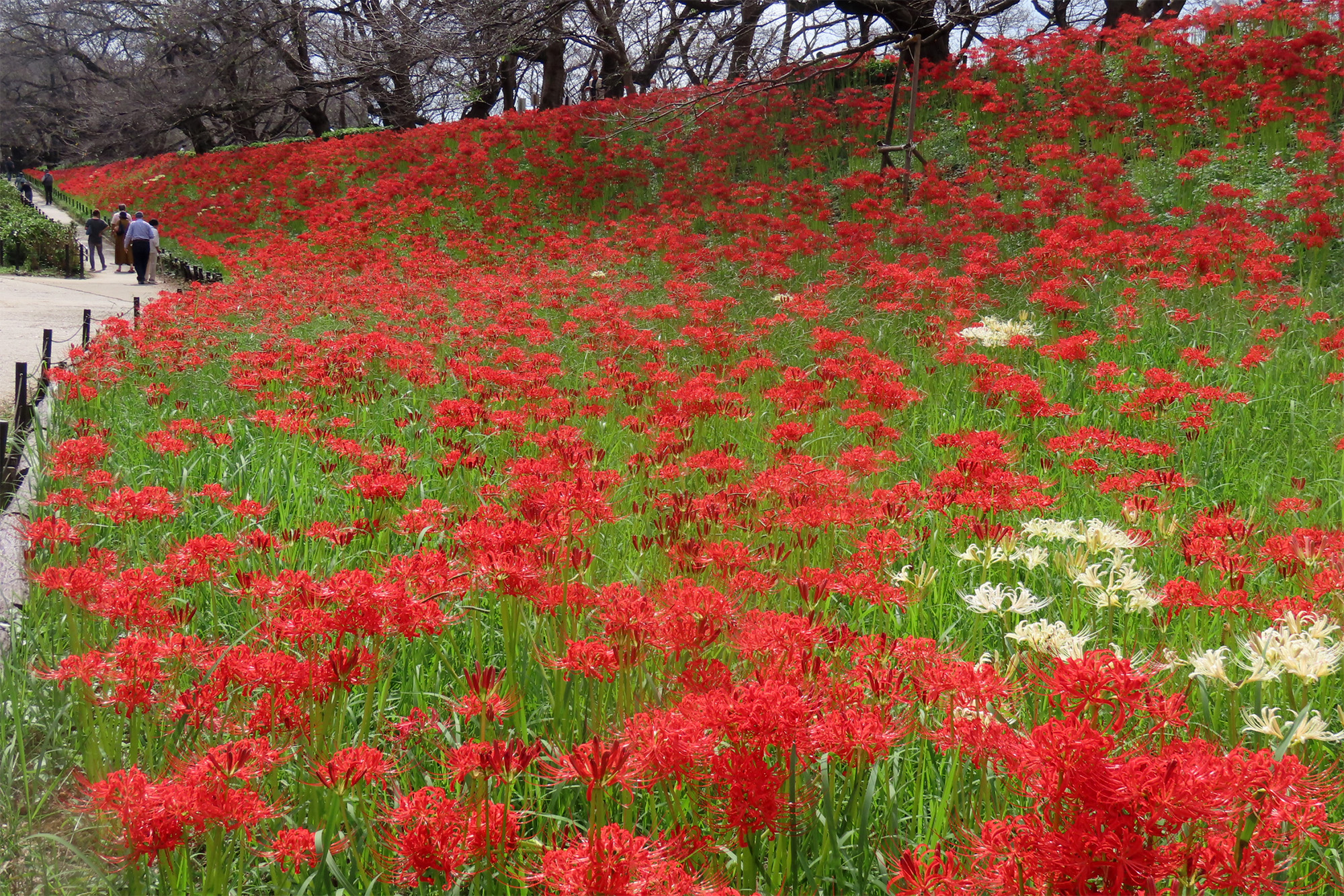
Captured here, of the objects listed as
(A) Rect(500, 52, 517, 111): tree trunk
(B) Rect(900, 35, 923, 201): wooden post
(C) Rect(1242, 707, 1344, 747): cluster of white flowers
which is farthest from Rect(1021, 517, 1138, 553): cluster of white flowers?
(A) Rect(500, 52, 517, 111): tree trunk

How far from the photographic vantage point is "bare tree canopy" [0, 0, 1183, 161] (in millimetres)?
14328

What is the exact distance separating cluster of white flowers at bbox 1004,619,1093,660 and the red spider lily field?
0.01m

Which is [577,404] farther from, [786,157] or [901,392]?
[786,157]

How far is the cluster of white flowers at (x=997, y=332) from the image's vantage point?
22.6 feet

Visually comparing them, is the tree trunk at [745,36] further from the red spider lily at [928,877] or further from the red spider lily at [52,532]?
the red spider lily at [928,877]

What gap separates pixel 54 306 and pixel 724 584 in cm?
1445

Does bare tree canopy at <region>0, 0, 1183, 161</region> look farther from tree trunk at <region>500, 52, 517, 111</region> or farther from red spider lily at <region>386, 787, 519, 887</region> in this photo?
red spider lily at <region>386, 787, 519, 887</region>

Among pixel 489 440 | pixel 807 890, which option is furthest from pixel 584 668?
pixel 489 440

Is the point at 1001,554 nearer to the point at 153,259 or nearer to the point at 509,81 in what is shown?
the point at 153,259

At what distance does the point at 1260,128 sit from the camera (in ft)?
37.3

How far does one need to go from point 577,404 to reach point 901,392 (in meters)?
1.91

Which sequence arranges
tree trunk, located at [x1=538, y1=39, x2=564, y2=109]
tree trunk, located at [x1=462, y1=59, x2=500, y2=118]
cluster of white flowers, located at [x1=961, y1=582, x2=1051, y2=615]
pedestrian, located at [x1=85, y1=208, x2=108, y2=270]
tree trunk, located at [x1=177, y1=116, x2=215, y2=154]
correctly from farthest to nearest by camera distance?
tree trunk, located at [x1=177, y1=116, x2=215, y2=154], tree trunk, located at [x1=538, y1=39, x2=564, y2=109], tree trunk, located at [x1=462, y1=59, x2=500, y2=118], pedestrian, located at [x1=85, y1=208, x2=108, y2=270], cluster of white flowers, located at [x1=961, y1=582, x2=1051, y2=615]

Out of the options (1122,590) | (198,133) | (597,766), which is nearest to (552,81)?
(198,133)

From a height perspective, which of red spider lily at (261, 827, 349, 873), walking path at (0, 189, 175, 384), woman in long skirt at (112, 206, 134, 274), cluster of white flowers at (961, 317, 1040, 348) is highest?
woman in long skirt at (112, 206, 134, 274)
